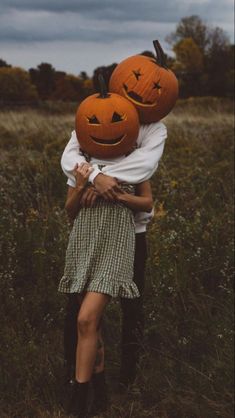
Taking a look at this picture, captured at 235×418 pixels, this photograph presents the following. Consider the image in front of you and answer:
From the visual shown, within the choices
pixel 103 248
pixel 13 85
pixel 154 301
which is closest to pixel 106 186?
pixel 103 248

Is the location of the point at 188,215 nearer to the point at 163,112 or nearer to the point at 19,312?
the point at 19,312

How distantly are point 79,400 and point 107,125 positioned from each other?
1515 millimetres

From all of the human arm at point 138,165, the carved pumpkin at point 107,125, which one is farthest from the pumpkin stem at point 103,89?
the human arm at point 138,165

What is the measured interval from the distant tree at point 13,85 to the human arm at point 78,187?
6.88m

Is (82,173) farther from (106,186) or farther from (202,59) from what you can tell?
(202,59)

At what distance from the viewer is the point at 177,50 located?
59844 millimetres

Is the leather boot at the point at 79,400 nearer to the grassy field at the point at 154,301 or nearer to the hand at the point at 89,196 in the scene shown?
the grassy field at the point at 154,301

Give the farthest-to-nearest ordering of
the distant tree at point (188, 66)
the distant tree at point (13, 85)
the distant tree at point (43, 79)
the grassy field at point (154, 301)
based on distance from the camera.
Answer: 1. the distant tree at point (188, 66)
2. the distant tree at point (43, 79)
3. the distant tree at point (13, 85)
4. the grassy field at point (154, 301)

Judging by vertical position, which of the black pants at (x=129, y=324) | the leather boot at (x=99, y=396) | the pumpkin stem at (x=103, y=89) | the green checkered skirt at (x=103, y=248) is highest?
the pumpkin stem at (x=103, y=89)

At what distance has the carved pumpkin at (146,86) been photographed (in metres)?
3.30

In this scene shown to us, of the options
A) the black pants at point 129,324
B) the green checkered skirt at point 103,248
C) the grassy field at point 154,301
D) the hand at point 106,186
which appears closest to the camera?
the hand at point 106,186

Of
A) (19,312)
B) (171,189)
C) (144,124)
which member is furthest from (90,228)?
(171,189)

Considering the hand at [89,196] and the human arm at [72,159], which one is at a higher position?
the human arm at [72,159]

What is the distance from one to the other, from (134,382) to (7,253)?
1.82 m
